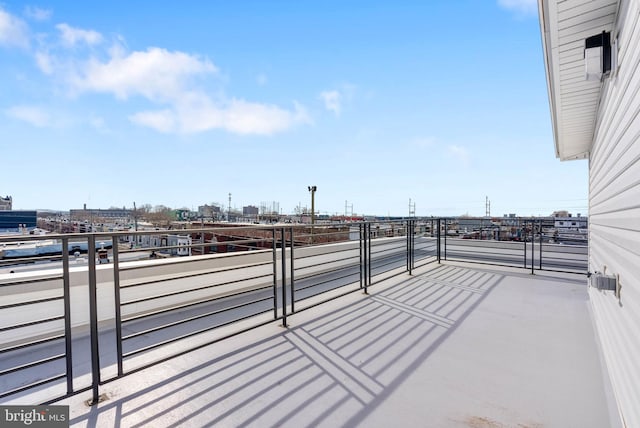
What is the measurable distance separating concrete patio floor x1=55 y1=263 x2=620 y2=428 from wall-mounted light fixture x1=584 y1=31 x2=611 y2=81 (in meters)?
1.91

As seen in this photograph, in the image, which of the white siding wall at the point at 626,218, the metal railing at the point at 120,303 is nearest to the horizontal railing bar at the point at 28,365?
the metal railing at the point at 120,303

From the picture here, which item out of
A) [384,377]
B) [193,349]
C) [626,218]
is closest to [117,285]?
[193,349]

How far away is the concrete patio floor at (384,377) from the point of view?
1546 millimetres

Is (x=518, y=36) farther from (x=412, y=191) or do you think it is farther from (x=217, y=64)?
(x=412, y=191)

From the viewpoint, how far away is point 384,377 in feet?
6.31

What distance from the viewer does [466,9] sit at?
217 inches

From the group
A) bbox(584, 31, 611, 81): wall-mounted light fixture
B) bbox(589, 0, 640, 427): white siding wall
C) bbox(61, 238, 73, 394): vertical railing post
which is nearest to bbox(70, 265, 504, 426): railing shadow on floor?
bbox(61, 238, 73, 394): vertical railing post

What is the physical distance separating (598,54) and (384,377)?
7.86 ft

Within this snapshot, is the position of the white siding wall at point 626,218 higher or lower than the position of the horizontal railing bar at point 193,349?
higher

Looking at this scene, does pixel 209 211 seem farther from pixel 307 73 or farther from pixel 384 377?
pixel 384 377

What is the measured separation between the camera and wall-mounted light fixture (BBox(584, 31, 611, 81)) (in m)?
1.81

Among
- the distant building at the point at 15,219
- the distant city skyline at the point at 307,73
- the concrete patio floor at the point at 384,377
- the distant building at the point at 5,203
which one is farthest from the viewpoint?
the distant building at the point at 5,203

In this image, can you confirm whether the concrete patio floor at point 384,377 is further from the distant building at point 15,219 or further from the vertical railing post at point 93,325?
the distant building at point 15,219

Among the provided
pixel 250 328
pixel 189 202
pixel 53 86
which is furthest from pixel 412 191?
pixel 189 202
